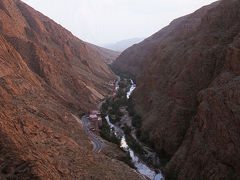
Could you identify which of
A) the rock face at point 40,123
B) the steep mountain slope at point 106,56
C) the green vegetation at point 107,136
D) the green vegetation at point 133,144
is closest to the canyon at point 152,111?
the rock face at point 40,123

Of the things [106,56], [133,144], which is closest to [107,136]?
[133,144]

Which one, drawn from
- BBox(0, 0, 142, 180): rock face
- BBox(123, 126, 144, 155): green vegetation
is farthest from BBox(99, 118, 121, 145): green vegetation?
BBox(0, 0, 142, 180): rock face

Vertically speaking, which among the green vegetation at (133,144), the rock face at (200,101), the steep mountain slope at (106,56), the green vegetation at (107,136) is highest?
the steep mountain slope at (106,56)

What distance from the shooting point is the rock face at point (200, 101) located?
2294cm

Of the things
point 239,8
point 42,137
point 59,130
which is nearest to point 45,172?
point 42,137

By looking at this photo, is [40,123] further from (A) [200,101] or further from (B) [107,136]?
(A) [200,101]

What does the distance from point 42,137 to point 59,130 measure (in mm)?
4515

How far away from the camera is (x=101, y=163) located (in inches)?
864

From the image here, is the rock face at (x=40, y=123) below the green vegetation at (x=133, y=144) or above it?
above

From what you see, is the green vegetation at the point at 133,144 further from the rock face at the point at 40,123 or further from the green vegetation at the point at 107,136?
the rock face at the point at 40,123

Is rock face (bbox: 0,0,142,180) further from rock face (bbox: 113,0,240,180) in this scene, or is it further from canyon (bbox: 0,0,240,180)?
rock face (bbox: 113,0,240,180)

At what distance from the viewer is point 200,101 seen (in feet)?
94.4

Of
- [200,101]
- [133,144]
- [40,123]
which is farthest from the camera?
[133,144]

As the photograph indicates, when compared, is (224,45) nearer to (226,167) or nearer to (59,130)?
(226,167)
